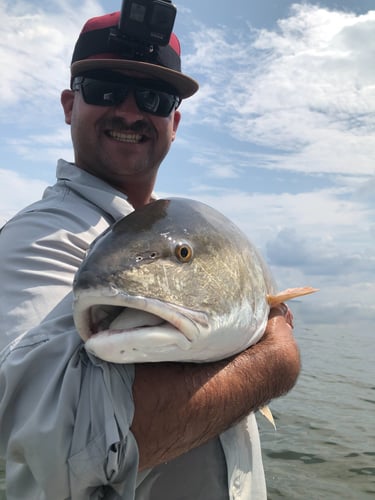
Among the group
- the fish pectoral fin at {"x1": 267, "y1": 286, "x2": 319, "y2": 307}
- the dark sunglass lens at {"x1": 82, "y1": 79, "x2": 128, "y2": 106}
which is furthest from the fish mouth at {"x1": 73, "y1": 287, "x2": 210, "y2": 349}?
the dark sunglass lens at {"x1": 82, "y1": 79, "x2": 128, "y2": 106}

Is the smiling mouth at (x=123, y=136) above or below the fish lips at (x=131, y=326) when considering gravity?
above

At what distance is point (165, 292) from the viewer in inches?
59.0

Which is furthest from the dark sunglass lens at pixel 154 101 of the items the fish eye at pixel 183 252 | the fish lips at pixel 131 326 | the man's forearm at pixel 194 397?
the fish lips at pixel 131 326

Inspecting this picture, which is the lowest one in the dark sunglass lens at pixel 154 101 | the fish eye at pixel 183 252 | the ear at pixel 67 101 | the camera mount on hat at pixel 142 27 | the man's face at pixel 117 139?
the fish eye at pixel 183 252

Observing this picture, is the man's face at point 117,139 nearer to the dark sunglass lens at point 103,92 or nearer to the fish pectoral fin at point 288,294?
the dark sunglass lens at point 103,92

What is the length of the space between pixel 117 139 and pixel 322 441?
5855 mm

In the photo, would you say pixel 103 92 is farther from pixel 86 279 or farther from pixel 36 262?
pixel 86 279

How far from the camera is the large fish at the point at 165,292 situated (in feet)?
4.67

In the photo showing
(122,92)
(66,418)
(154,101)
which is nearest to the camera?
(66,418)

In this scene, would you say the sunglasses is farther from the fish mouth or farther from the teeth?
the fish mouth

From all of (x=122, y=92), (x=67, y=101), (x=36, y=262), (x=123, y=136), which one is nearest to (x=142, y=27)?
(x=122, y=92)

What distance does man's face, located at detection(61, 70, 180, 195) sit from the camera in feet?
9.68

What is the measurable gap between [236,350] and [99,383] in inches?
23.6

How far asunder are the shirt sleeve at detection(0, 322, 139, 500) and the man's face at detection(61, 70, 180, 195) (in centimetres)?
156
